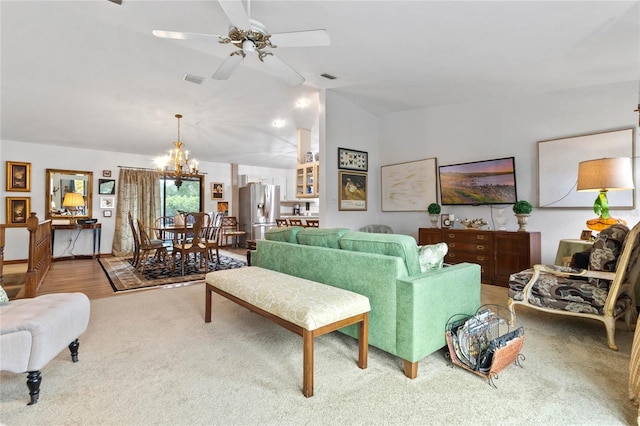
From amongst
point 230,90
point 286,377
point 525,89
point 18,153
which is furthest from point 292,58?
point 18,153

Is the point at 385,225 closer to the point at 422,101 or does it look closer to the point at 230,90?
the point at 422,101

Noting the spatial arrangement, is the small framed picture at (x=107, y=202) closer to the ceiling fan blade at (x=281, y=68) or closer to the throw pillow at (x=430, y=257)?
the ceiling fan blade at (x=281, y=68)

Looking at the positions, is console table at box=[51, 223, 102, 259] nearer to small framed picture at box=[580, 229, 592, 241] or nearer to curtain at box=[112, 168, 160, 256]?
curtain at box=[112, 168, 160, 256]

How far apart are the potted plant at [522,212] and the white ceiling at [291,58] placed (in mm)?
1529

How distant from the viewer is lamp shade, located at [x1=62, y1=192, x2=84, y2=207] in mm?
6184

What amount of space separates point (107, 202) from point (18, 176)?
5.09 feet

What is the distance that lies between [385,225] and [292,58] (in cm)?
331

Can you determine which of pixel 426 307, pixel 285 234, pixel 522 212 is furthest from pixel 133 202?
pixel 522 212

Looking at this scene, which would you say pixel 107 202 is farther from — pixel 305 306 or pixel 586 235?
pixel 586 235

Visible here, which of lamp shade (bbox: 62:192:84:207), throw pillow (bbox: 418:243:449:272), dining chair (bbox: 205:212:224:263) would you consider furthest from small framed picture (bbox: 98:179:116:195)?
throw pillow (bbox: 418:243:449:272)

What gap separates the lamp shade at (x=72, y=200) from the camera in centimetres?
618

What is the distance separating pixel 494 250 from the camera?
4074 mm

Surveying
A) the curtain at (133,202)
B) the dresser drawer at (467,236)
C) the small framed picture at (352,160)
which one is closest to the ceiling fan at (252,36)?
the small framed picture at (352,160)

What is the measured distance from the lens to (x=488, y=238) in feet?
13.5
